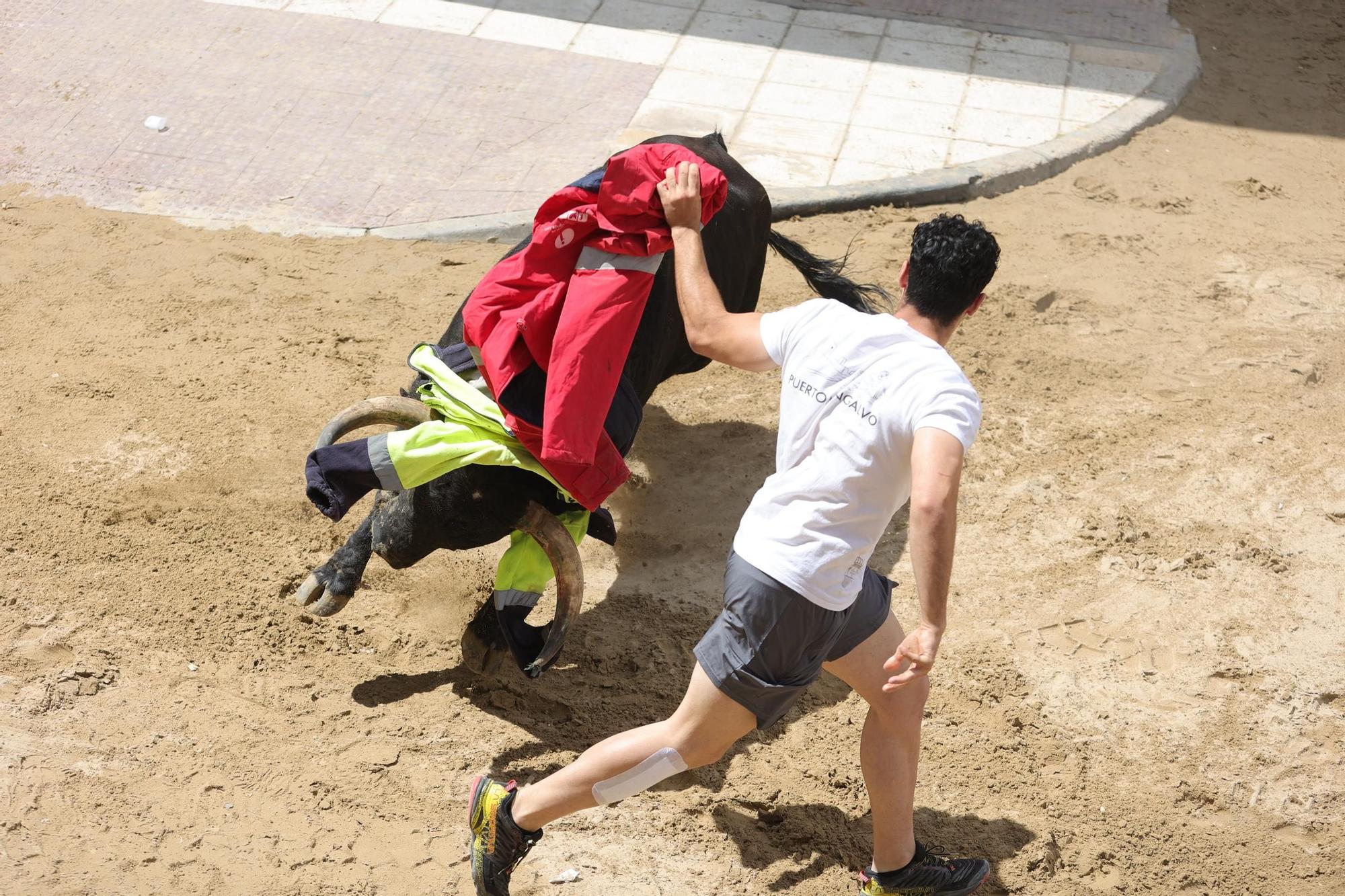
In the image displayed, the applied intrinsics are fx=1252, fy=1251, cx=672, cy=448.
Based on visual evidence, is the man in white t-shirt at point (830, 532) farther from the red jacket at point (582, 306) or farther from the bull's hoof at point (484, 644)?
the bull's hoof at point (484, 644)

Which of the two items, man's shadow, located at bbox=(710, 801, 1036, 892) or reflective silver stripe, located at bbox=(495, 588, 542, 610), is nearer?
man's shadow, located at bbox=(710, 801, 1036, 892)

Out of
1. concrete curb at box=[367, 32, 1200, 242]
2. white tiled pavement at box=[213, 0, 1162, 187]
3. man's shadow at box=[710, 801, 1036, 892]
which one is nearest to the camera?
man's shadow at box=[710, 801, 1036, 892]

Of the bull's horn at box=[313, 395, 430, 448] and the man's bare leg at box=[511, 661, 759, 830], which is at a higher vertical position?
the bull's horn at box=[313, 395, 430, 448]

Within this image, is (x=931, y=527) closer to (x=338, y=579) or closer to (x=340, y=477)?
(x=340, y=477)

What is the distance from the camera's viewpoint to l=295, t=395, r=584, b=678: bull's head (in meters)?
4.40

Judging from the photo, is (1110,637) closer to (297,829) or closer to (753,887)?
(753,887)

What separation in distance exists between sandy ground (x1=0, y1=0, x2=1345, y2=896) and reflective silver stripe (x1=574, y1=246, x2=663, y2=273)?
1.53 meters

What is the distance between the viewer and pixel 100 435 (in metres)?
5.77

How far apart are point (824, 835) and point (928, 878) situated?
0.49 meters

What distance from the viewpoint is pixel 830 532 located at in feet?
10.6

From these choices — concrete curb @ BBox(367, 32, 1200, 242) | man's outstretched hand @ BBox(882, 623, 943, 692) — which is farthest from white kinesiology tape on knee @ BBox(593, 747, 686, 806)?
concrete curb @ BBox(367, 32, 1200, 242)

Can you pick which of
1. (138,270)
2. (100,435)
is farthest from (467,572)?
(138,270)

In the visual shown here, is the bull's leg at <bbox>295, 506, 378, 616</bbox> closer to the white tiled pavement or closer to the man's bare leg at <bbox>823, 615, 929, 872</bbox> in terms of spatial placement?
the man's bare leg at <bbox>823, 615, 929, 872</bbox>

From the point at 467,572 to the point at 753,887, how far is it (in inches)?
75.5
